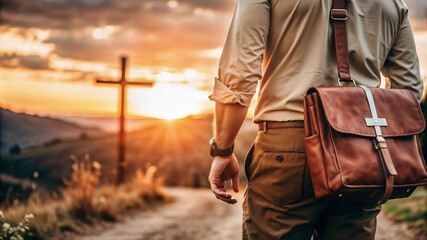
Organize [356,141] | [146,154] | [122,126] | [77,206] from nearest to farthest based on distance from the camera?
[356,141], [77,206], [122,126], [146,154]

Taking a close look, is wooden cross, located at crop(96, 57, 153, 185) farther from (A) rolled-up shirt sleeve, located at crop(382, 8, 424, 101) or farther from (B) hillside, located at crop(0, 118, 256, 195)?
(A) rolled-up shirt sleeve, located at crop(382, 8, 424, 101)

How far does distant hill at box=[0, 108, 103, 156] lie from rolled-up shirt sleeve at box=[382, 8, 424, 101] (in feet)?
24.3

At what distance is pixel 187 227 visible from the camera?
24.4 feet

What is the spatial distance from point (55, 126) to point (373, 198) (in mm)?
10893

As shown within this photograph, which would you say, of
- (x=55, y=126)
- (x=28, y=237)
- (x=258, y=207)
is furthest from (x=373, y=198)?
(x=55, y=126)

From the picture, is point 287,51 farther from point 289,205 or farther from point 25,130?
point 25,130

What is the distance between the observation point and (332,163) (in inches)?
70.0

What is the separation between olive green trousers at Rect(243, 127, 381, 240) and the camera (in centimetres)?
188

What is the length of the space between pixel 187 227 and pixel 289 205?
5755mm

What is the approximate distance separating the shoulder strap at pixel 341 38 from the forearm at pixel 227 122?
436 millimetres

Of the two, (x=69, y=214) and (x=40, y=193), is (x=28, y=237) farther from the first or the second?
(x=40, y=193)

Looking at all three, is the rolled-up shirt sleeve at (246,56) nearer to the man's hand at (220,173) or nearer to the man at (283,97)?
the man at (283,97)

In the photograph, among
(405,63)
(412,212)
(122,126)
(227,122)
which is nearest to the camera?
(227,122)

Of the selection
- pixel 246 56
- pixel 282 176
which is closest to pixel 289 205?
pixel 282 176
